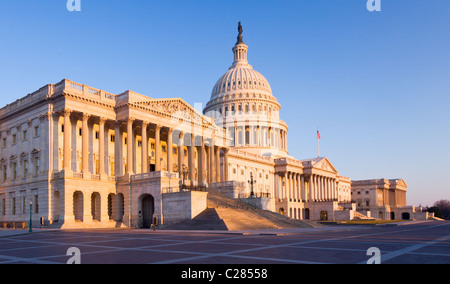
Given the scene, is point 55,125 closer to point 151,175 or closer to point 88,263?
point 151,175

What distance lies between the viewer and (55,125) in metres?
59.8

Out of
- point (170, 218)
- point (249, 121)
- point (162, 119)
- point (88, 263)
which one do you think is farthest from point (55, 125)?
point (249, 121)

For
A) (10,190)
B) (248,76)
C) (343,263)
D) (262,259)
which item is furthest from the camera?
(248,76)

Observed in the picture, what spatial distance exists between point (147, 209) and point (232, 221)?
1854 centimetres

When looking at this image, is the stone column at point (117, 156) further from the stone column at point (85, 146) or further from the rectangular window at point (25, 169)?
the rectangular window at point (25, 169)

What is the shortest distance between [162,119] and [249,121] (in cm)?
7516

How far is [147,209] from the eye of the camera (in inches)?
2468

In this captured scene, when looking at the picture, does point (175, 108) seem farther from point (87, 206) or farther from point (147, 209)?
point (87, 206)

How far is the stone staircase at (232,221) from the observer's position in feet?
156

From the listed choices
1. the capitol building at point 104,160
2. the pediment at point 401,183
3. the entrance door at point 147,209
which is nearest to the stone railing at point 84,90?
the capitol building at point 104,160

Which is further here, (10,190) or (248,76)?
(248,76)

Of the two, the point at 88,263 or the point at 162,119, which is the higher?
the point at 162,119

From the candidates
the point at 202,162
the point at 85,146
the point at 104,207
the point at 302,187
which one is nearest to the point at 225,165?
the point at 202,162

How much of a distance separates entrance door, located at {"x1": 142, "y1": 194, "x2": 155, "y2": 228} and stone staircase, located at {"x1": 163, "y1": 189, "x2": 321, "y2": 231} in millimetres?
9229
